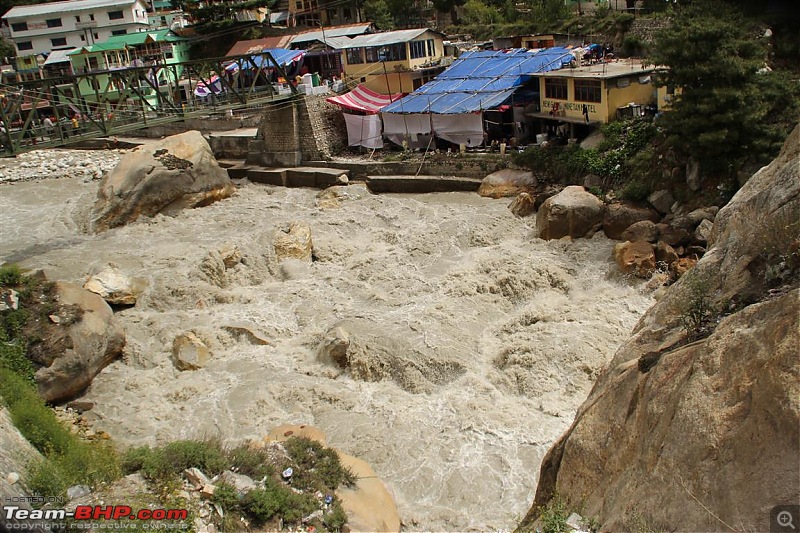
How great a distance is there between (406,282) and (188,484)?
1126cm

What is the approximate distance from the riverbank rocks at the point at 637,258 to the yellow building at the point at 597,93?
797cm

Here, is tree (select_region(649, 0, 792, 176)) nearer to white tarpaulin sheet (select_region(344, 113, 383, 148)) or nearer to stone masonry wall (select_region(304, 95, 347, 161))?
white tarpaulin sheet (select_region(344, 113, 383, 148))

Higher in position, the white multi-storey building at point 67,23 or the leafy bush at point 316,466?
the white multi-storey building at point 67,23

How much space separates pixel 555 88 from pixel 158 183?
1638 centimetres

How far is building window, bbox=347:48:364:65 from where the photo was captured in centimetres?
3728

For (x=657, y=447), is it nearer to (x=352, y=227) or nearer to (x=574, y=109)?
(x=352, y=227)

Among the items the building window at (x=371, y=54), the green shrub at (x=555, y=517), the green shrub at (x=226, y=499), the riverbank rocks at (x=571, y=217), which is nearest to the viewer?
the green shrub at (x=555, y=517)

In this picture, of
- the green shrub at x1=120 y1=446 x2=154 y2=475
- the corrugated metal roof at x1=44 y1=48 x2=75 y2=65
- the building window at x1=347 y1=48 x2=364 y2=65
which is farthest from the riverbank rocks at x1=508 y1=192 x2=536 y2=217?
the corrugated metal roof at x1=44 y1=48 x2=75 y2=65

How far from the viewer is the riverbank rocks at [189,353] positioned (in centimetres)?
1648

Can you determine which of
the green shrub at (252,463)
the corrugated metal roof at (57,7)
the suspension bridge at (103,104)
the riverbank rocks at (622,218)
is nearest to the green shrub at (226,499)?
the green shrub at (252,463)

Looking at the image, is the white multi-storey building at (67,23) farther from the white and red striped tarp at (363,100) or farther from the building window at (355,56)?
the white and red striped tarp at (363,100)

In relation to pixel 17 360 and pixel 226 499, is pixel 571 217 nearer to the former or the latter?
pixel 226 499

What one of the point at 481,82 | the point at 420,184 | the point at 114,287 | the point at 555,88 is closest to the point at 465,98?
the point at 481,82

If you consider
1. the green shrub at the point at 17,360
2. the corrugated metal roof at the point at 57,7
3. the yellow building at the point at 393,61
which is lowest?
the green shrub at the point at 17,360
